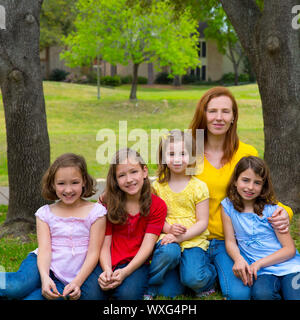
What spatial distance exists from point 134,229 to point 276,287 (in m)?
1.09

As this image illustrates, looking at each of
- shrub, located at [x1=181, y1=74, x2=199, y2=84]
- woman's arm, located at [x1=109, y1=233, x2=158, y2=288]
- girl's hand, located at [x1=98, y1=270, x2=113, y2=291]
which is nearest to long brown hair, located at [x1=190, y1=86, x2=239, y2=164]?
woman's arm, located at [x1=109, y1=233, x2=158, y2=288]

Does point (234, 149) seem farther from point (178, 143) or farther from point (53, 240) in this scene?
point (53, 240)

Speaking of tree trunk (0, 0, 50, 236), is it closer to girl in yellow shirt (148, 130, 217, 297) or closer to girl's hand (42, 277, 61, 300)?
girl in yellow shirt (148, 130, 217, 297)

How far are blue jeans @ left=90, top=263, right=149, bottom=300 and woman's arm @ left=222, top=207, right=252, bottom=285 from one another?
2.13 ft

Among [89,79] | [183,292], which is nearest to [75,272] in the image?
[183,292]

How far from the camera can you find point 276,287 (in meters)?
3.14

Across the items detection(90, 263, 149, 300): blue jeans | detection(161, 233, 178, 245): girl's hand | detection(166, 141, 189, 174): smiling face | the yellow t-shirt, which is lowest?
detection(90, 263, 149, 300): blue jeans

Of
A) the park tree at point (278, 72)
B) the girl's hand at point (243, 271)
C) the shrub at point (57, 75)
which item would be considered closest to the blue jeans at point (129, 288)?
the girl's hand at point (243, 271)

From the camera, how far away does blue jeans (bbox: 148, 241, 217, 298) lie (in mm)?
3242

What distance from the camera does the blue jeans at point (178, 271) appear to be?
3.24 meters

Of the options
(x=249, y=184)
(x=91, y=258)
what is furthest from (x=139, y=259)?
(x=249, y=184)

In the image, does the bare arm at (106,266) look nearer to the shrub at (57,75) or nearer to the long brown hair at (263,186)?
the long brown hair at (263,186)

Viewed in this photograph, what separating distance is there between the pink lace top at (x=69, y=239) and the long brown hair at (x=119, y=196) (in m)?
0.08

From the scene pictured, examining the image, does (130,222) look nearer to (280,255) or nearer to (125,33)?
(280,255)
